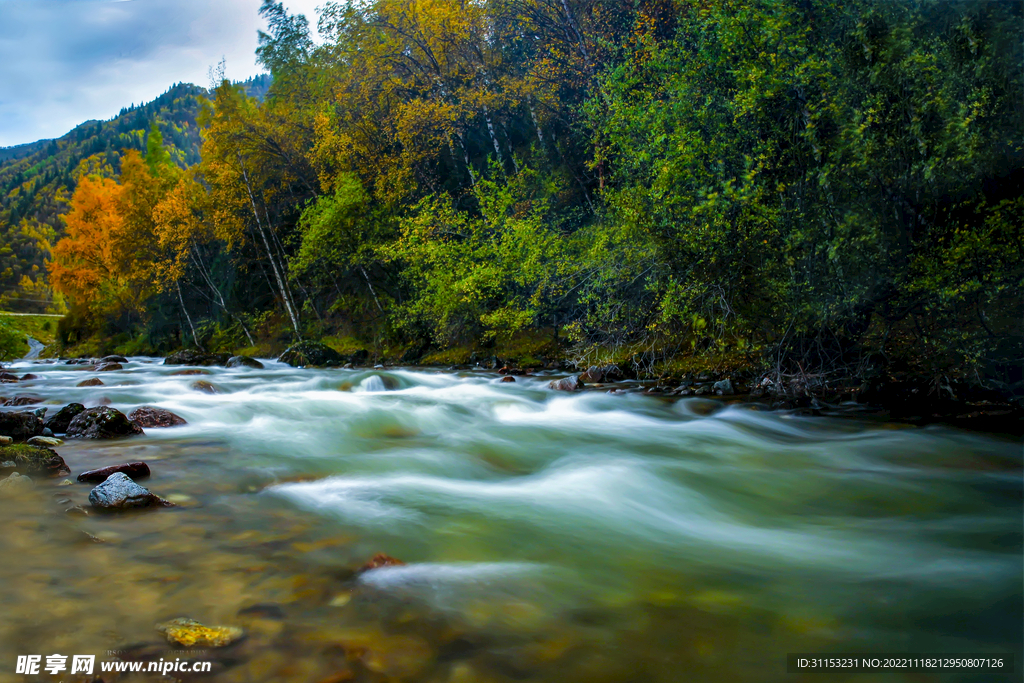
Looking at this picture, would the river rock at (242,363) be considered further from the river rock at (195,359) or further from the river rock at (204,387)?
the river rock at (204,387)

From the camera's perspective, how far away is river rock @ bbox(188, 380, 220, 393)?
10.2 meters

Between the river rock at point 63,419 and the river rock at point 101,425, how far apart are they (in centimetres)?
9

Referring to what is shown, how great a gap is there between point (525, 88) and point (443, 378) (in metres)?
8.06

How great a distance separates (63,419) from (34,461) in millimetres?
2261

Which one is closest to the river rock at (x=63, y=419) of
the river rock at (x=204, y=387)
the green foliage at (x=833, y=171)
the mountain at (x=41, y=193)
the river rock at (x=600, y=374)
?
the river rock at (x=204, y=387)

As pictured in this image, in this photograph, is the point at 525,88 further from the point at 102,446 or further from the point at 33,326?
the point at 33,326

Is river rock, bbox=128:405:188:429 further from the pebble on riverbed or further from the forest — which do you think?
the forest

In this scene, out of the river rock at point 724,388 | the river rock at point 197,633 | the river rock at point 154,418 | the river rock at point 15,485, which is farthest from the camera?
the river rock at point 724,388

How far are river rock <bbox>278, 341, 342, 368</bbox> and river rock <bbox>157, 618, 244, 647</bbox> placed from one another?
15.5 metres

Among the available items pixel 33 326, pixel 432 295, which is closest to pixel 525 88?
pixel 432 295

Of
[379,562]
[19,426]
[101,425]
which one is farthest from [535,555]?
[19,426]

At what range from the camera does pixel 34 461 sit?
14.0 feet

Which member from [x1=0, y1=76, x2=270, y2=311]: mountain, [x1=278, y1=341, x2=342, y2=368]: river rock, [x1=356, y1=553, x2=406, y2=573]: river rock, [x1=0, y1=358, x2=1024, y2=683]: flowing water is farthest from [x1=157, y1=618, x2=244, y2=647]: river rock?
[x1=0, y1=76, x2=270, y2=311]: mountain

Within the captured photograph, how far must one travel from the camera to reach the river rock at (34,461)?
4160 mm
